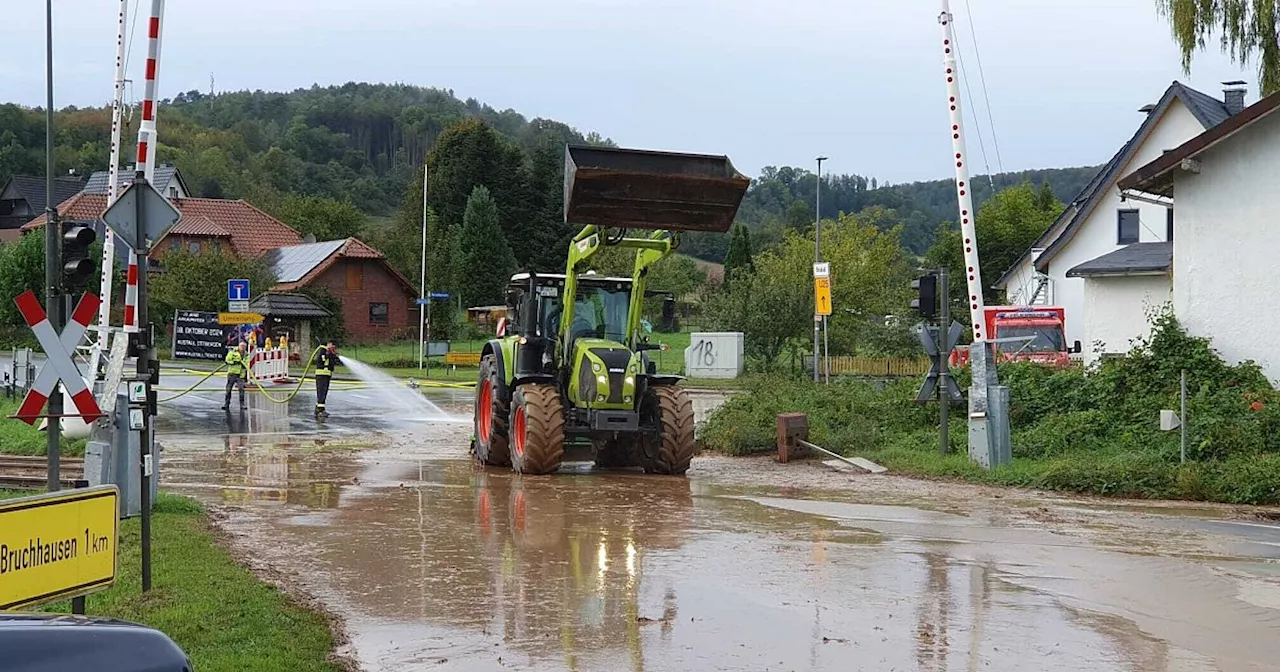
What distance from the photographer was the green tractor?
17062 mm

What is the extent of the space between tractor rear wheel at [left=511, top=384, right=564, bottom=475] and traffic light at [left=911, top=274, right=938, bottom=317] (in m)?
5.63

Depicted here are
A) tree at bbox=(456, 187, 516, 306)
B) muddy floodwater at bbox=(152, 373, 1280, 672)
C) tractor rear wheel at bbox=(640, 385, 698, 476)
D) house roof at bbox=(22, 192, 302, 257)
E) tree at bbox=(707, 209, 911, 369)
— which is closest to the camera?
muddy floodwater at bbox=(152, 373, 1280, 672)

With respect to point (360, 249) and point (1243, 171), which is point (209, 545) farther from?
point (360, 249)

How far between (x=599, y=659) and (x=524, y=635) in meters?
0.79

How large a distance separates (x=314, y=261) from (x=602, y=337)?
2112 inches

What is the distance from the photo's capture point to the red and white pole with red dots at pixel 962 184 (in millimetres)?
18797

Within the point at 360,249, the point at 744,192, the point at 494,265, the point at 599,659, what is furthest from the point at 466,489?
the point at 494,265

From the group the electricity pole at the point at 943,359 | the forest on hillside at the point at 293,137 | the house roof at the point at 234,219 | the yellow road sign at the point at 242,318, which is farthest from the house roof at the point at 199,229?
the electricity pole at the point at 943,359

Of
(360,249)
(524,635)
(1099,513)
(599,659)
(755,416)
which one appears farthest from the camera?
(360,249)

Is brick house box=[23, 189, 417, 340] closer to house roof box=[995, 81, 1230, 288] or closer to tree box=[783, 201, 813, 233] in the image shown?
house roof box=[995, 81, 1230, 288]

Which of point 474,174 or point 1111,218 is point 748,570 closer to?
point 1111,218

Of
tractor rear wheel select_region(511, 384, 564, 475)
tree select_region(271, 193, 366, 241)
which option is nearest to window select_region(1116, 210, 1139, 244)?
tractor rear wheel select_region(511, 384, 564, 475)

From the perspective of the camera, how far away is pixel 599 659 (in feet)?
26.8

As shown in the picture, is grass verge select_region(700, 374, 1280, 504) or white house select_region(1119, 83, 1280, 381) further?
white house select_region(1119, 83, 1280, 381)
